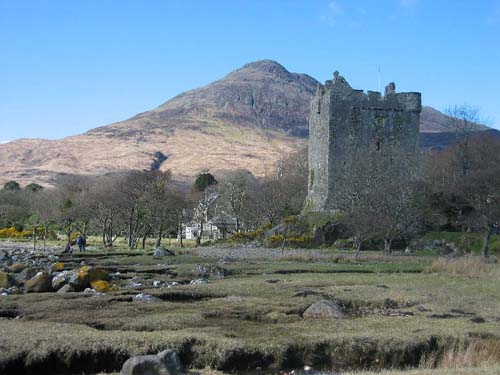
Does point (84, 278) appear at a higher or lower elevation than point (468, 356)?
higher

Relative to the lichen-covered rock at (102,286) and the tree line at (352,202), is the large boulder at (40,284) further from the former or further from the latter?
the tree line at (352,202)

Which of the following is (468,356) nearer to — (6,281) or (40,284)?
(40,284)

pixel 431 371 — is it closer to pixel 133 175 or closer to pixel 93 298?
pixel 93 298

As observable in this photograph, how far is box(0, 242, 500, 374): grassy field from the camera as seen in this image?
13695 millimetres

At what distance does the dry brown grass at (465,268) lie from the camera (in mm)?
27806

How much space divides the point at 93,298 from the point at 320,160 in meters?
37.1

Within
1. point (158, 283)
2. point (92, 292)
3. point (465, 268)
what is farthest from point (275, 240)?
point (92, 292)

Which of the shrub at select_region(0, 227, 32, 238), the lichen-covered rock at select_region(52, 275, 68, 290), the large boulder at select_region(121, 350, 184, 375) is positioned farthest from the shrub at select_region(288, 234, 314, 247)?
the shrub at select_region(0, 227, 32, 238)

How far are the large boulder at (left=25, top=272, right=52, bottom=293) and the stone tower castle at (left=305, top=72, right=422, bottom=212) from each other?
33460 millimetres

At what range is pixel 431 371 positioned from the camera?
484 inches

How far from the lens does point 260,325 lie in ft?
55.1

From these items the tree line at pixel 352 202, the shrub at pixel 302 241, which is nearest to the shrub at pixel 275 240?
the shrub at pixel 302 241

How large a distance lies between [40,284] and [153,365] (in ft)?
41.0

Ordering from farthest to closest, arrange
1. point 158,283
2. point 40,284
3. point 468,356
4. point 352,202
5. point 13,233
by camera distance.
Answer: point 13,233 → point 352,202 → point 158,283 → point 40,284 → point 468,356
